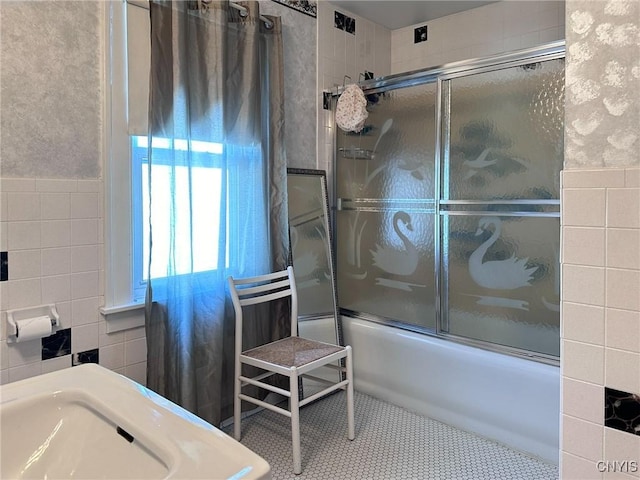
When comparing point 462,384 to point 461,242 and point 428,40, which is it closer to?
point 461,242

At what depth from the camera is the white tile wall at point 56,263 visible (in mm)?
1644

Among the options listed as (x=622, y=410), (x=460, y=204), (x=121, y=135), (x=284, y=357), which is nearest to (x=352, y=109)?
(x=460, y=204)

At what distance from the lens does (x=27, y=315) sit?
5.52ft

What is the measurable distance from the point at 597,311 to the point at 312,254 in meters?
1.70

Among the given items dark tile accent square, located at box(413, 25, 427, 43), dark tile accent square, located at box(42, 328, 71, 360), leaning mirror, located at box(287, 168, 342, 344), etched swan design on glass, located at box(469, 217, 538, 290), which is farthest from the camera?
dark tile accent square, located at box(413, 25, 427, 43)

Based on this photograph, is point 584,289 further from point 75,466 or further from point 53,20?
point 53,20

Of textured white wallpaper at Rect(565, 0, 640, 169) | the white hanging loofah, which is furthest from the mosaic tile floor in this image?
the white hanging loofah

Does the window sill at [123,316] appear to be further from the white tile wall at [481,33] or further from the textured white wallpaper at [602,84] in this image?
the white tile wall at [481,33]

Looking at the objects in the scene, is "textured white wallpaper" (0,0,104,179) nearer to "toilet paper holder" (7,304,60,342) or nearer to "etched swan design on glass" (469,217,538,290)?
"toilet paper holder" (7,304,60,342)

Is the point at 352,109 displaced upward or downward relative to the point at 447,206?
upward

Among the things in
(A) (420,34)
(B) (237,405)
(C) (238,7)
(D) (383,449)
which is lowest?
(D) (383,449)

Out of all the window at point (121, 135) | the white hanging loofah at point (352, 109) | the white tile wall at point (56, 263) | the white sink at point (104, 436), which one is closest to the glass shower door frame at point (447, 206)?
the white hanging loofah at point (352, 109)

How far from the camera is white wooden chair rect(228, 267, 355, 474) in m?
1.95

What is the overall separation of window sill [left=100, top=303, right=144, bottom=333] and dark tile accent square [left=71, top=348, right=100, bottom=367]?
0.32 ft
